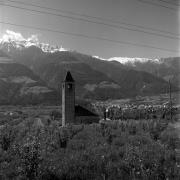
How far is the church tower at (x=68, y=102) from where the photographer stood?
56.4 metres

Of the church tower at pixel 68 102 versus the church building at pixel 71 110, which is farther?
the church building at pixel 71 110

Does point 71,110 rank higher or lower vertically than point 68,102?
lower

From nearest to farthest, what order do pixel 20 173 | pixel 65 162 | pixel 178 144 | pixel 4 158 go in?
pixel 20 173, pixel 65 162, pixel 4 158, pixel 178 144

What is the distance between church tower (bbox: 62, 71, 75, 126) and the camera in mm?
56406

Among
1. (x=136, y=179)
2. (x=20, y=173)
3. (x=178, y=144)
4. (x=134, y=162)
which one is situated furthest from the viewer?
(x=178, y=144)

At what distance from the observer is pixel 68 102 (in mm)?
58906

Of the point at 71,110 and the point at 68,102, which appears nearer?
the point at 71,110

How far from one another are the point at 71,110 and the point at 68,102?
5.64 feet

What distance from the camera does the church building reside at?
57.1 m

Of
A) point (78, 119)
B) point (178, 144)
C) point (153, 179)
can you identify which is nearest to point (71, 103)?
point (78, 119)

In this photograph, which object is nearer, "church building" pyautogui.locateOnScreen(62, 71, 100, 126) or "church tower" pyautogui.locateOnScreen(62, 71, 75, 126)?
"church tower" pyautogui.locateOnScreen(62, 71, 75, 126)

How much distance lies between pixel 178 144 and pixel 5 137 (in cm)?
973

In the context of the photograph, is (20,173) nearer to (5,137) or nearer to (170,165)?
(170,165)

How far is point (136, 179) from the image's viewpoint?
384 inches
